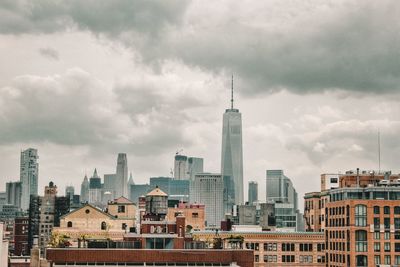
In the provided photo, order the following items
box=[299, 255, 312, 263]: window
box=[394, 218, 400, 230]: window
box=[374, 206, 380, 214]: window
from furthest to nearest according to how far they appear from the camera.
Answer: box=[299, 255, 312, 263]: window
box=[394, 218, 400, 230]: window
box=[374, 206, 380, 214]: window

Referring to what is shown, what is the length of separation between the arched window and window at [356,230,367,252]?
5.38 feet

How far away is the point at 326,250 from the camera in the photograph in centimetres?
18638

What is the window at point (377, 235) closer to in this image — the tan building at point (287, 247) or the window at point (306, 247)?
the tan building at point (287, 247)

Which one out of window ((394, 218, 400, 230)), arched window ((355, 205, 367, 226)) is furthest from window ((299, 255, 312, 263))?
window ((394, 218, 400, 230))

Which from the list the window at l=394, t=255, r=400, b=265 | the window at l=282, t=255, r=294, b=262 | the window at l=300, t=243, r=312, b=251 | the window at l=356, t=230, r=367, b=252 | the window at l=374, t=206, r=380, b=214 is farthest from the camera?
the window at l=300, t=243, r=312, b=251

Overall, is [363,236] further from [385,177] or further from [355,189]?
[385,177]

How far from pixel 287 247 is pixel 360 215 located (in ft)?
75.0

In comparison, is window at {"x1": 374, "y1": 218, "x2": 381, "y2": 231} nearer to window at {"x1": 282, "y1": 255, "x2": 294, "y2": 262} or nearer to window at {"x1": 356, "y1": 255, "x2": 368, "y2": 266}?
window at {"x1": 356, "y1": 255, "x2": 368, "y2": 266}

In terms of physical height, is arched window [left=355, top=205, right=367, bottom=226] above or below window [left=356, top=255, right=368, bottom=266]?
above

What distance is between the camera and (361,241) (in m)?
170

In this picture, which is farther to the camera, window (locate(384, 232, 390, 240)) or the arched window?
the arched window

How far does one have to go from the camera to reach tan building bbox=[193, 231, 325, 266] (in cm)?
18600

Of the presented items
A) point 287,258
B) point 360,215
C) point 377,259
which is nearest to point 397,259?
point 377,259

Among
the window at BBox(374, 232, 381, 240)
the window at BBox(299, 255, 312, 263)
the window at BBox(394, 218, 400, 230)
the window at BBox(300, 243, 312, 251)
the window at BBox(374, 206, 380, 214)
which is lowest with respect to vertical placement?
the window at BBox(299, 255, 312, 263)
